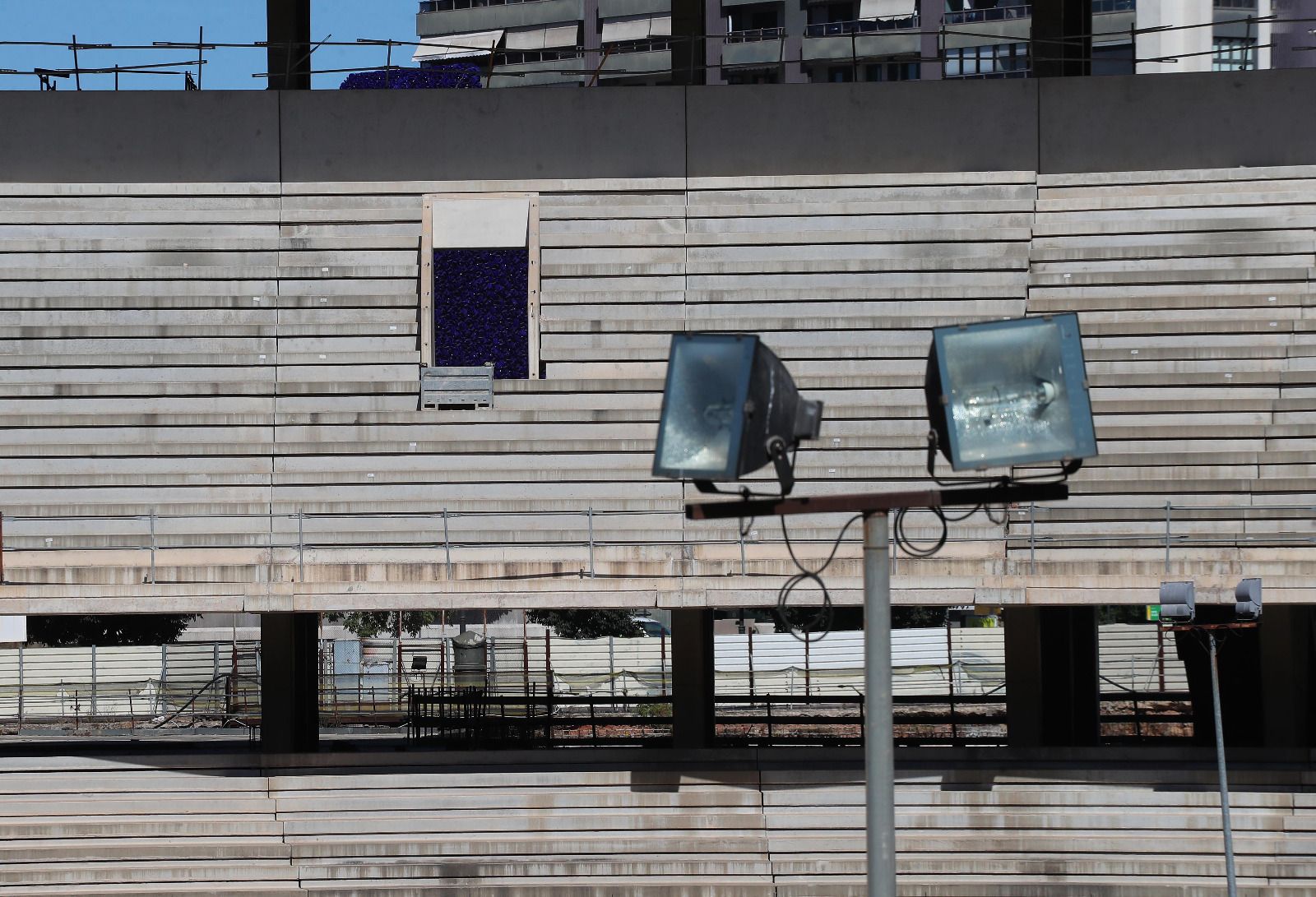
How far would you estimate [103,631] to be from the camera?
37812mm

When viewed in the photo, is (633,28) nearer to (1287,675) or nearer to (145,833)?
(1287,675)

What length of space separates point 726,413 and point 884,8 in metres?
48.6

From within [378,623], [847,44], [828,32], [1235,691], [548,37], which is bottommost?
[378,623]

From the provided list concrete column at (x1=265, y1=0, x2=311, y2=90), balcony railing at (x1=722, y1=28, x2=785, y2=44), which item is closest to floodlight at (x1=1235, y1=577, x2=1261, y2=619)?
balcony railing at (x1=722, y1=28, x2=785, y2=44)

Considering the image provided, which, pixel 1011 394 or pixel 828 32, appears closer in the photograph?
pixel 1011 394

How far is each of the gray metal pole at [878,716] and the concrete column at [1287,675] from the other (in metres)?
12.1

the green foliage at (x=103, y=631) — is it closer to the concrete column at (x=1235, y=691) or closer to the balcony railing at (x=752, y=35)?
the balcony railing at (x=752, y=35)

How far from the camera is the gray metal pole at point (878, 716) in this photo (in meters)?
5.27

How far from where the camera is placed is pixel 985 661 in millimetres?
28672

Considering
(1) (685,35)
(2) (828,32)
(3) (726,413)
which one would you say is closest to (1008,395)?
(3) (726,413)

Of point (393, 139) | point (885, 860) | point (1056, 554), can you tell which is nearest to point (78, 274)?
point (393, 139)

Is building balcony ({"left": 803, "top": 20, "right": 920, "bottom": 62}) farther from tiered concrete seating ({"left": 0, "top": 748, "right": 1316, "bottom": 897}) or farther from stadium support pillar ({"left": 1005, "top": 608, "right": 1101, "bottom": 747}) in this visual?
tiered concrete seating ({"left": 0, "top": 748, "right": 1316, "bottom": 897})

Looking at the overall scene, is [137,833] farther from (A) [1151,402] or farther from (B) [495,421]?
(A) [1151,402]

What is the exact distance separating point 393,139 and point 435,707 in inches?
349
